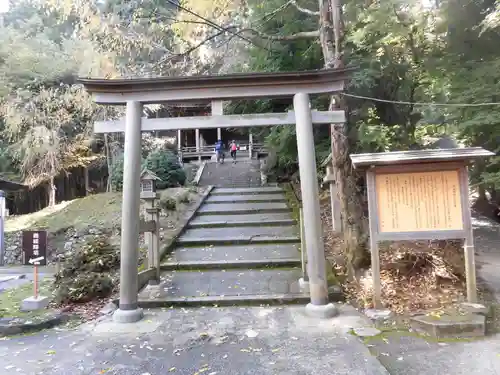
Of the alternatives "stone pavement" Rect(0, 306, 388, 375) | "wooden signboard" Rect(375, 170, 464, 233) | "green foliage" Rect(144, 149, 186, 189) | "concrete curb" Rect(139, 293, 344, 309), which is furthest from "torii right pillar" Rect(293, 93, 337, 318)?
"green foliage" Rect(144, 149, 186, 189)

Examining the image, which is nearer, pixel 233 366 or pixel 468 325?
pixel 233 366

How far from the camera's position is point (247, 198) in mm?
12531

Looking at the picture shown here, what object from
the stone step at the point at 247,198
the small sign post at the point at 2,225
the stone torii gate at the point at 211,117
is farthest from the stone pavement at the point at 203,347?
the small sign post at the point at 2,225

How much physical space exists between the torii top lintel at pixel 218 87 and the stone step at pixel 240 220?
4.83 meters

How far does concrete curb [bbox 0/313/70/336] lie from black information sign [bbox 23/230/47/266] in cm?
92

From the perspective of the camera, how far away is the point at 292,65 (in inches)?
401

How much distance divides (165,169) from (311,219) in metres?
9.96

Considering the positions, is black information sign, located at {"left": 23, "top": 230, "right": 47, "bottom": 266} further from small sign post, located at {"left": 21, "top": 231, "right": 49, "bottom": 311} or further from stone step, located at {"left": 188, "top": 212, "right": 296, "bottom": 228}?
stone step, located at {"left": 188, "top": 212, "right": 296, "bottom": 228}

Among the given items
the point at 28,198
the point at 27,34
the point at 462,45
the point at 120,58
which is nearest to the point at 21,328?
the point at 120,58

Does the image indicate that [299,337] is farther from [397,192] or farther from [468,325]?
[397,192]

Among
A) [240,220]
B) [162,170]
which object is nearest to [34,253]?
[240,220]

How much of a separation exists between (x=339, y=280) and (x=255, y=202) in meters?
6.13

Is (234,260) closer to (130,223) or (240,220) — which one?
(130,223)

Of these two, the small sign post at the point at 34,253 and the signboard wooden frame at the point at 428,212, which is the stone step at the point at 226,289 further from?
the small sign post at the point at 34,253
